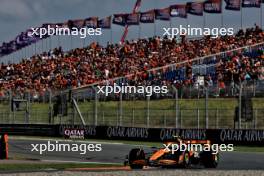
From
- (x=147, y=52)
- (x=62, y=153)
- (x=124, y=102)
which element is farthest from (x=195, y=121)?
(x=147, y=52)

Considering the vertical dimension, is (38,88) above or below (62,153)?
above

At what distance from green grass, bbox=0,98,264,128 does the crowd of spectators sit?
226 cm

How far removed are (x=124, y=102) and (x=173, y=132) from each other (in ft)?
11.4

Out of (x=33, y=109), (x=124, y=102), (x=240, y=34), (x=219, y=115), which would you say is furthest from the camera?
(x=240, y=34)

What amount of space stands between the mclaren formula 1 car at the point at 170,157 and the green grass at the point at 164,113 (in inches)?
311

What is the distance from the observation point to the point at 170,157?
1631 centimetres

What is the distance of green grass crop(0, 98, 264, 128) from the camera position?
985 inches

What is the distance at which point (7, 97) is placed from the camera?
1385 inches

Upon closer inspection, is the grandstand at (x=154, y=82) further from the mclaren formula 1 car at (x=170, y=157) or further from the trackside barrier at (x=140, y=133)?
the mclaren formula 1 car at (x=170, y=157)

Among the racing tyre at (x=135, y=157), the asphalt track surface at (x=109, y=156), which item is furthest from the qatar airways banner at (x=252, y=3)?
the racing tyre at (x=135, y=157)

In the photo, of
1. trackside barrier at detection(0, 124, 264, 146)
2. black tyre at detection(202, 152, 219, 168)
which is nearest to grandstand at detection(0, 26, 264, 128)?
trackside barrier at detection(0, 124, 264, 146)

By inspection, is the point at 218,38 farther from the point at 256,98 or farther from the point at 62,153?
the point at 62,153

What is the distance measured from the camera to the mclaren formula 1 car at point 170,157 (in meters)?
16.0

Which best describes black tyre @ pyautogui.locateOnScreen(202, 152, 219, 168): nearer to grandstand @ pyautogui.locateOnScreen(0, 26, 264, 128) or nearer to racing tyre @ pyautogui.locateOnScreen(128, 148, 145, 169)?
racing tyre @ pyautogui.locateOnScreen(128, 148, 145, 169)
